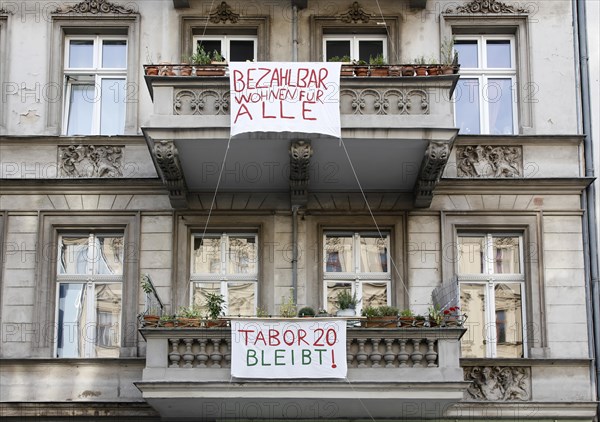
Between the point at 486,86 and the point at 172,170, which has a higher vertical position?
the point at 486,86

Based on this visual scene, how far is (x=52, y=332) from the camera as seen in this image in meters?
18.8

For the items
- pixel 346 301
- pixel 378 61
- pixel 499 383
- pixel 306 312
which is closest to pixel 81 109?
A: pixel 378 61

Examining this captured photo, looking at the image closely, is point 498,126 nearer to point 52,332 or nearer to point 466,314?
point 466,314

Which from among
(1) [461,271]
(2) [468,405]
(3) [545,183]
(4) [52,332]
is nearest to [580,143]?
(3) [545,183]

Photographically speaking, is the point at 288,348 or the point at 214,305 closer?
the point at 288,348

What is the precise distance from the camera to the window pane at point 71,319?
1889 cm

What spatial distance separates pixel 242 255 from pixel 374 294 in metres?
2.23

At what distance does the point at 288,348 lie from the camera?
17.1 m

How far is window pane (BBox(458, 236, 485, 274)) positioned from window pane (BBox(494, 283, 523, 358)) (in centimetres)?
46

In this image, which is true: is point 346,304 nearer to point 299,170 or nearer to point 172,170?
point 299,170

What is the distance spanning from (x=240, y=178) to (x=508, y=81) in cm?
492

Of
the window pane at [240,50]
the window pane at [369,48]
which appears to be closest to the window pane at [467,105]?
the window pane at [369,48]

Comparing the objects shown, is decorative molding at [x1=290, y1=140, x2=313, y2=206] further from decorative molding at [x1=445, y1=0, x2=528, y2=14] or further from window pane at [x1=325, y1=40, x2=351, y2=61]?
decorative molding at [x1=445, y1=0, x2=528, y2=14]

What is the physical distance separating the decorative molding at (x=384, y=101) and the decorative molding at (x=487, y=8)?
2.66 metres
